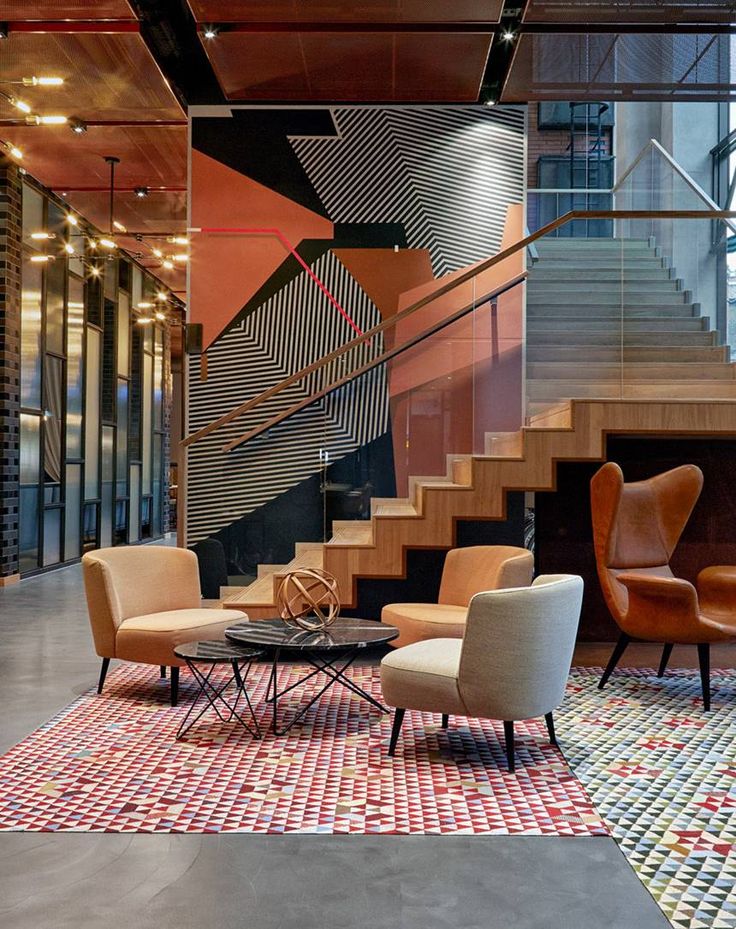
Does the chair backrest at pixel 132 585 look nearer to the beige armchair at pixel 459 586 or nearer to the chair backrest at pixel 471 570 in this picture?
the beige armchair at pixel 459 586

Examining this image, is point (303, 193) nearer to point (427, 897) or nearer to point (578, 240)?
point (578, 240)

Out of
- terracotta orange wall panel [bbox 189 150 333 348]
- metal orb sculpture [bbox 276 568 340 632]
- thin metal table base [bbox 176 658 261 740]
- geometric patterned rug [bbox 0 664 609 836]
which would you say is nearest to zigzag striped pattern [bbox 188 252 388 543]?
terracotta orange wall panel [bbox 189 150 333 348]

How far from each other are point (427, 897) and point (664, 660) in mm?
3550

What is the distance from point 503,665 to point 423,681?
1.26ft

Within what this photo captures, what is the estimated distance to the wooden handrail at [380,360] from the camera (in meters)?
6.23

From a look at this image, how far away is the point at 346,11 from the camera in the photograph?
21.5 feet

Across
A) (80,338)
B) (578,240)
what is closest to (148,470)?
(80,338)

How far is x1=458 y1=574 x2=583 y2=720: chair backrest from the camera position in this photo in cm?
392

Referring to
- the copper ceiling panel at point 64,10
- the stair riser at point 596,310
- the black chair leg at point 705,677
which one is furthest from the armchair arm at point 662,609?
the copper ceiling panel at point 64,10

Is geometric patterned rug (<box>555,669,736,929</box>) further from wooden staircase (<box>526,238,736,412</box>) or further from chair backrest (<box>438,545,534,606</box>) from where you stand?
wooden staircase (<box>526,238,736,412</box>)

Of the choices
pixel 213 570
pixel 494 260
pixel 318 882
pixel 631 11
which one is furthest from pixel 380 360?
pixel 318 882

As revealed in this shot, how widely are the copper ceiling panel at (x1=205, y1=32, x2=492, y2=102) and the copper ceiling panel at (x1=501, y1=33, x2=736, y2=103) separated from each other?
0.40 metres

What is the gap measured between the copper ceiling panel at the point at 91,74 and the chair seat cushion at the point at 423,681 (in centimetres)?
498

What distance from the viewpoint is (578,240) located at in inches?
242
